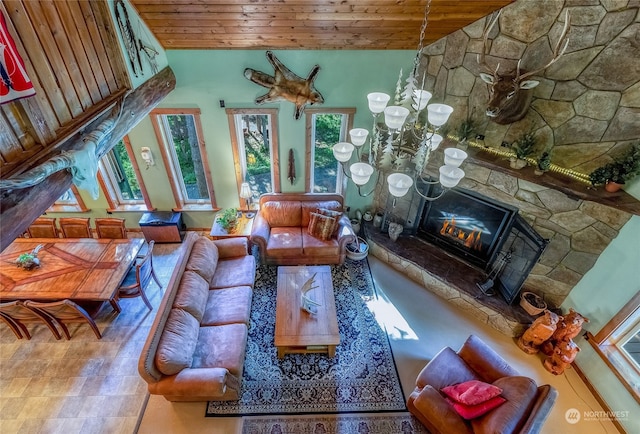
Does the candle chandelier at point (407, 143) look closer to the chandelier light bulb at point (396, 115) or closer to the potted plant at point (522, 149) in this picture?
the chandelier light bulb at point (396, 115)

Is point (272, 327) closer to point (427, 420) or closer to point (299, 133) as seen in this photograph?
point (427, 420)

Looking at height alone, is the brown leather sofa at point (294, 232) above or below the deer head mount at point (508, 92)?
below

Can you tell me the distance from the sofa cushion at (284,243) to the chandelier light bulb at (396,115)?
3032mm

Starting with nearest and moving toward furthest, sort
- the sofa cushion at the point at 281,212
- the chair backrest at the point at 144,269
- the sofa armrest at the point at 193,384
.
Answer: the sofa armrest at the point at 193,384
the chair backrest at the point at 144,269
the sofa cushion at the point at 281,212

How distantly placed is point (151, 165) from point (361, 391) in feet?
15.4

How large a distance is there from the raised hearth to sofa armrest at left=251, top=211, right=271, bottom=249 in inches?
69.1

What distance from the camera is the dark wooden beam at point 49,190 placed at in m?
2.12

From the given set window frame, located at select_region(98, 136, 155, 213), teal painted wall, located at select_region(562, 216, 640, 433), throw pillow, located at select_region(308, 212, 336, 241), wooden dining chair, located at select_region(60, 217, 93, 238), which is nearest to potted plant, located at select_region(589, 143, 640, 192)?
teal painted wall, located at select_region(562, 216, 640, 433)

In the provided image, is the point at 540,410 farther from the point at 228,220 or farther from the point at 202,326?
the point at 228,220

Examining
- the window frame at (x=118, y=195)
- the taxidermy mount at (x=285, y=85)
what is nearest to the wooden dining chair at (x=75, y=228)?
the window frame at (x=118, y=195)

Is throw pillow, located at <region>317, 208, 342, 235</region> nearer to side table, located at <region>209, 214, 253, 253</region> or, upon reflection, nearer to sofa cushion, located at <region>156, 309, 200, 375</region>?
side table, located at <region>209, 214, 253, 253</region>

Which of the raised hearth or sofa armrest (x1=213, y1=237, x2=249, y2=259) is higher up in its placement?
sofa armrest (x1=213, y1=237, x2=249, y2=259)

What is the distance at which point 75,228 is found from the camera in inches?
179

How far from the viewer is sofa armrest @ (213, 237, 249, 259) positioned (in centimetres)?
468
